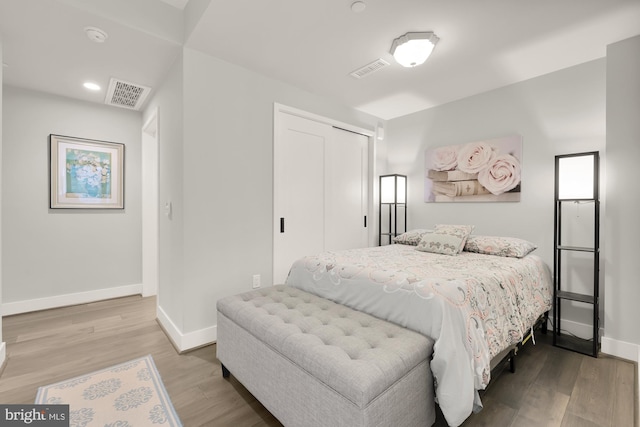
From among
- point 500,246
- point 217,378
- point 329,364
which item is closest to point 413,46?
point 500,246

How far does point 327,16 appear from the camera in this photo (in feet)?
6.67

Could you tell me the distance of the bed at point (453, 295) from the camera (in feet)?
4.55

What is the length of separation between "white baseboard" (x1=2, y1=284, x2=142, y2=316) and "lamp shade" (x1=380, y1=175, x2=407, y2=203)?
3.56 meters

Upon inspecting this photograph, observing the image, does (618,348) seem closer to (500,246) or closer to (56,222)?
(500,246)

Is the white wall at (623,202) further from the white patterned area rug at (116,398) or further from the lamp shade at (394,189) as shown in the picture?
the white patterned area rug at (116,398)

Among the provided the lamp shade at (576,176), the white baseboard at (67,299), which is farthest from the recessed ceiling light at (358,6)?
the white baseboard at (67,299)

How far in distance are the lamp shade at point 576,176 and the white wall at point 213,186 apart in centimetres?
260

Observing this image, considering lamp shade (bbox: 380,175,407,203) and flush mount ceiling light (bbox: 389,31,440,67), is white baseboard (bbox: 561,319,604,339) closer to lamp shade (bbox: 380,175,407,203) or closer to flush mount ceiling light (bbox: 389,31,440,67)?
lamp shade (bbox: 380,175,407,203)

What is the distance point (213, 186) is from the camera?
2.55m

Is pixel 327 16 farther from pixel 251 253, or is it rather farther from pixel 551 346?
pixel 551 346

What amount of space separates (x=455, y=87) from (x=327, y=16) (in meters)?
1.80

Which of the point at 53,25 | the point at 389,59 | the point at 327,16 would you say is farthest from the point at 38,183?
the point at 389,59

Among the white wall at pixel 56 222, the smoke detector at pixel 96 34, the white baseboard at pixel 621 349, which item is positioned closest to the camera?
the smoke detector at pixel 96 34

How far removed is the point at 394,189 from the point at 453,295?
2.48 meters
